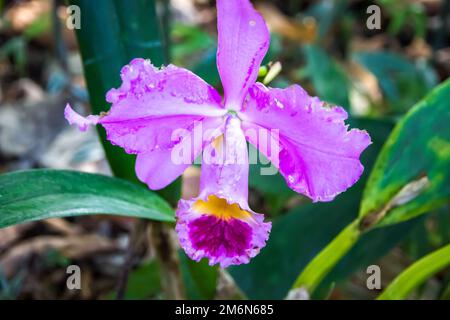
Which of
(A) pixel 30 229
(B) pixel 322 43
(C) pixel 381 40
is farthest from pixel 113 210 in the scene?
(C) pixel 381 40

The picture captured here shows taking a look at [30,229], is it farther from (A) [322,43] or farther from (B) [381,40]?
(B) [381,40]

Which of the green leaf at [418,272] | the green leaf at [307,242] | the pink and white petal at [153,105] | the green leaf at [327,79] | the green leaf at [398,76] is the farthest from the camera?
the green leaf at [398,76]

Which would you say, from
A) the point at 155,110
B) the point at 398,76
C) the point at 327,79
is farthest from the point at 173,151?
the point at 398,76

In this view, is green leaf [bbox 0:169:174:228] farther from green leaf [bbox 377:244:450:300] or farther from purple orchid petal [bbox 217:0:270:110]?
green leaf [bbox 377:244:450:300]

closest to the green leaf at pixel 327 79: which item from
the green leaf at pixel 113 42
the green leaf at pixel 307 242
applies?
the green leaf at pixel 307 242

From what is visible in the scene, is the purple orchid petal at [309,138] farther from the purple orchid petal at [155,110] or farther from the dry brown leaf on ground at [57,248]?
the dry brown leaf on ground at [57,248]

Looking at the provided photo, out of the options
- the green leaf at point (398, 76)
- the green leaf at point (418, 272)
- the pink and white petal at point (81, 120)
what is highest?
the green leaf at point (398, 76)

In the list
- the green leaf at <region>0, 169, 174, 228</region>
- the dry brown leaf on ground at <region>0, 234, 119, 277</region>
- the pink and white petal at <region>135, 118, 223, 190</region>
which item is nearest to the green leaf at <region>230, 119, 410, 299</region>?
the green leaf at <region>0, 169, 174, 228</region>
